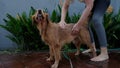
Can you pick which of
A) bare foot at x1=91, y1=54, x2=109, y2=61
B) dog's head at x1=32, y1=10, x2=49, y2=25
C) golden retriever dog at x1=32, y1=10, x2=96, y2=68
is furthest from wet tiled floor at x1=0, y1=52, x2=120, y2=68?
dog's head at x1=32, y1=10, x2=49, y2=25

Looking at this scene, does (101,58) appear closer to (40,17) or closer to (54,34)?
(54,34)

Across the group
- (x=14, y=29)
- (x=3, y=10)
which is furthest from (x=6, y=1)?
(x=14, y=29)

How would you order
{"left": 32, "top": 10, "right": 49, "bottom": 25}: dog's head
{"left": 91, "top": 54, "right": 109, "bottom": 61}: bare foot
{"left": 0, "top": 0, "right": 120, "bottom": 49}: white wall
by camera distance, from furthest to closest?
{"left": 0, "top": 0, "right": 120, "bottom": 49}: white wall, {"left": 91, "top": 54, "right": 109, "bottom": 61}: bare foot, {"left": 32, "top": 10, "right": 49, "bottom": 25}: dog's head

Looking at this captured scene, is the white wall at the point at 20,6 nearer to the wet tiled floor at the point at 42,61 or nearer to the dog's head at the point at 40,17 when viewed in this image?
the wet tiled floor at the point at 42,61

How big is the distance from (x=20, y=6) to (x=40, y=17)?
8.60ft

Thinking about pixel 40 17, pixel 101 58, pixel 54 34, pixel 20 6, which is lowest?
pixel 101 58

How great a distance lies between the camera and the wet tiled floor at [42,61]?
19.1ft

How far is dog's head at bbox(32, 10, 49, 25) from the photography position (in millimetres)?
5320

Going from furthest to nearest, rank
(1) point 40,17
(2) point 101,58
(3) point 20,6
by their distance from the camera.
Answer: (3) point 20,6
(2) point 101,58
(1) point 40,17

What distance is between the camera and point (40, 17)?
17.5 feet

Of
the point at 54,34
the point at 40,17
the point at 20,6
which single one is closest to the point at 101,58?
the point at 54,34

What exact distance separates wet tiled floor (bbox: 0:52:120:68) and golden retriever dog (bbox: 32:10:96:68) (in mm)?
253

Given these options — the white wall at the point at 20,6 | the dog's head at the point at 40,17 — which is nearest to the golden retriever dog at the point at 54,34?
the dog's head at the point at 40,17

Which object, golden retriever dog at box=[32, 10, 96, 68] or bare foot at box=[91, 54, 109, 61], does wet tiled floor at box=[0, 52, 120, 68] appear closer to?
bare foot at box=[91, 54, 109, 61]
